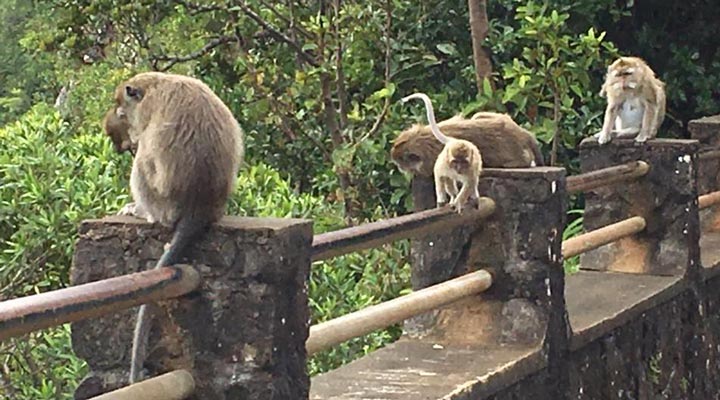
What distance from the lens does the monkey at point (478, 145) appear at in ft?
16.0

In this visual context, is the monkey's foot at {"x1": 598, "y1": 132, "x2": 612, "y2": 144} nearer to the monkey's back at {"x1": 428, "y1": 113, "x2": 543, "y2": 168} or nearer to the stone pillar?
the monkey's back at {"x1": 428, "y1": 113, "x2": 543, "y2": 168}

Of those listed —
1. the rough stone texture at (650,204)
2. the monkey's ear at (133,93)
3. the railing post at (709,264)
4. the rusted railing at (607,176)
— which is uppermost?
the monkey's ear at (133,93)

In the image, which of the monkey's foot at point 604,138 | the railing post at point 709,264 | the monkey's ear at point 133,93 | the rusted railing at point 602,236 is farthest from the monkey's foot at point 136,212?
the railing post at point 709,264

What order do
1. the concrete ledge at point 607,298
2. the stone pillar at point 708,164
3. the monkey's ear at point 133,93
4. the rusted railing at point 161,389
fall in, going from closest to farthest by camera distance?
the rusted railing at point 161,389
the monkey's ear at point 133,93
the concrete ledge at point 607,298
the stone pillar at point 708,164

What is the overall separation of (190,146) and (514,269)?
1.46 meters

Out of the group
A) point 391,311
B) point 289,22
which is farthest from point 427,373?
point 289,22

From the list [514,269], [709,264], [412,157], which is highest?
[412,157]

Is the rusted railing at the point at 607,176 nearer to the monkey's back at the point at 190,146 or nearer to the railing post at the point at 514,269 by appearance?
the railing post at the point at 514,269

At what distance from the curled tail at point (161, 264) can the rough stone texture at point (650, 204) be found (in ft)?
10.3

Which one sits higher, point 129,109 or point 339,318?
point 129,109

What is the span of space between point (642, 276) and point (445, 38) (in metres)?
3.78

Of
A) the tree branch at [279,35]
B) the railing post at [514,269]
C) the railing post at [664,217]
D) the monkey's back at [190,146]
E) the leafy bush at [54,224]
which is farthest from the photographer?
the tree branch at [279,35]

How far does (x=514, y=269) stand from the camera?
4.29 meters

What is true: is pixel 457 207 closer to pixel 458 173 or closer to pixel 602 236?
pixel 458 173
